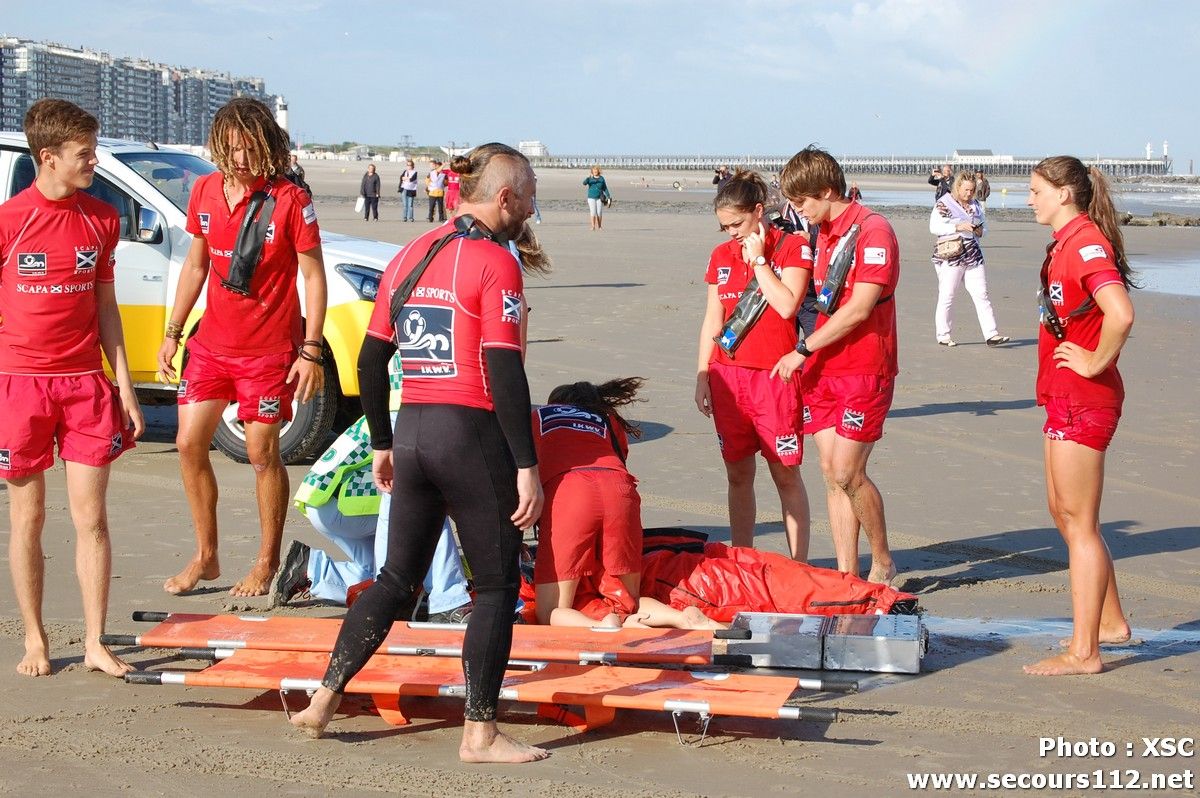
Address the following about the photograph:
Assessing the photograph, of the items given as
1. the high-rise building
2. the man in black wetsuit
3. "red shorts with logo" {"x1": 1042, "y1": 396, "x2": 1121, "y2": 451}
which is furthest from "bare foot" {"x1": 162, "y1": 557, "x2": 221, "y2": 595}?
the high-rise building

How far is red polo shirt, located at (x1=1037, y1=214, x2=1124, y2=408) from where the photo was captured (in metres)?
4.89

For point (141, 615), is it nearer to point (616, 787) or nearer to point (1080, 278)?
point (616, 787)

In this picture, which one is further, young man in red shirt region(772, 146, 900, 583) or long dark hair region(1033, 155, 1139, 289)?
young man in red shirt region(772, 146, 900, 583)

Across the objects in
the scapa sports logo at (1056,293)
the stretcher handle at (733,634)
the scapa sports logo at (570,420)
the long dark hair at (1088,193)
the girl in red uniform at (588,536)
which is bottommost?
the stretcher handle at (733,634)

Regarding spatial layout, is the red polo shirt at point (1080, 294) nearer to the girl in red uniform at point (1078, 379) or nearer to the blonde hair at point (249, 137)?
the girl in red uniform at point (1078, 379)

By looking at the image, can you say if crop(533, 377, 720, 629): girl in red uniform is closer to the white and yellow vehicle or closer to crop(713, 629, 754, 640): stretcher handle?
crop(713, 629, 754, 640): stretcher handle

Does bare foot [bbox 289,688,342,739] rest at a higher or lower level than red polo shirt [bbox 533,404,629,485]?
lower

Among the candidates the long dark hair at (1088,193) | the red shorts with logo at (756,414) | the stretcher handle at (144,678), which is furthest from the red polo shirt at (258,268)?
the long dark hair at (1088,193)

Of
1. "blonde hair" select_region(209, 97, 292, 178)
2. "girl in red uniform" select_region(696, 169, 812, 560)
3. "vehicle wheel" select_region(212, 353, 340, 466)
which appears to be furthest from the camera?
"vehicle wheel" select_region(212, 353, 340, 466)

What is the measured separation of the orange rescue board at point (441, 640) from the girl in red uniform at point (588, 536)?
0.23 metres

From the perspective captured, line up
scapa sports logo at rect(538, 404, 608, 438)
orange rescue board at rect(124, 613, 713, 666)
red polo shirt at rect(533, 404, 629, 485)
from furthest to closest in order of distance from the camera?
scapa sports logo at rect(538, 404, 608, 438) → red polo shirt at rect(533, 404, 629, 485) → orange rescue board at rect(124, 613, 713, 666)

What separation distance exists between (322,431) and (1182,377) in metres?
8.20

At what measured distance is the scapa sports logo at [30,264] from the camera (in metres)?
4.96

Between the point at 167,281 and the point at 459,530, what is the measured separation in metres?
5.34
